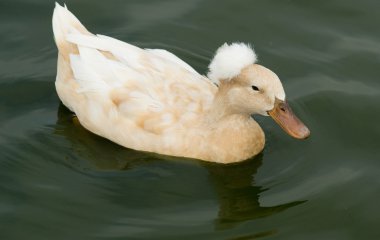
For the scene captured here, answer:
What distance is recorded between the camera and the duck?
6977 millimetres

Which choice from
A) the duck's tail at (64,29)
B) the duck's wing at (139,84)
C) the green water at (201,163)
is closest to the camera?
the green water at (201,163)

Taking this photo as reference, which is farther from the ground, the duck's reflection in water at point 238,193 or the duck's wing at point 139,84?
the duck's wing at point 139,84

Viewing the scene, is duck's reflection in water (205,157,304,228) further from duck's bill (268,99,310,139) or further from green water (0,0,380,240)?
duck's bill (268,99,310,139)

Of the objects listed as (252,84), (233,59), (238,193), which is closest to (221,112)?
(252,84)

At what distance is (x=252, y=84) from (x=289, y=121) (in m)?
0.45

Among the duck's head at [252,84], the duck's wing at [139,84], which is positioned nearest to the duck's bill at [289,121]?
the duck's head at [252,84]

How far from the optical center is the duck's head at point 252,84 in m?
6.70

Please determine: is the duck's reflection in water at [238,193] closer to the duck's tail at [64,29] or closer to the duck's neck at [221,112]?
the duck's neck at [221,112]

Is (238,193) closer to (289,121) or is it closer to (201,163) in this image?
(201,163)

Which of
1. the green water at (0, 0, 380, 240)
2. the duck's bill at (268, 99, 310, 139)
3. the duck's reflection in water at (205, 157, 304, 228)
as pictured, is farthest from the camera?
the duck's bill at (268, 99, 310, 139)

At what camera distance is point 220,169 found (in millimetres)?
7184

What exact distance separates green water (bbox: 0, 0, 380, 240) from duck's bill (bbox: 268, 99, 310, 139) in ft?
1.42

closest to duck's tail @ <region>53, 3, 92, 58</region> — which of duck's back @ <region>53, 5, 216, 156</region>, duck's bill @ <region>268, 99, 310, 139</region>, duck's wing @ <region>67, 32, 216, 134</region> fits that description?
duck's back @ <region>53, 5, 216, 156</region>

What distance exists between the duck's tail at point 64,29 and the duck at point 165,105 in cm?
16
